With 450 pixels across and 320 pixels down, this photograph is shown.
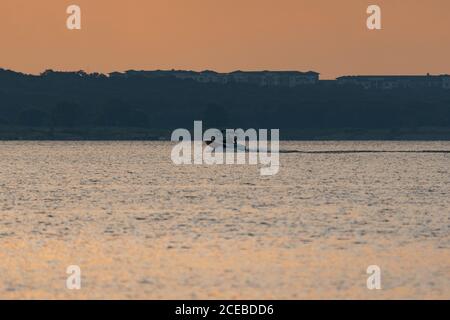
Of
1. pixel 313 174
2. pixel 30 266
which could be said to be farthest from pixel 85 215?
pixel 313 174

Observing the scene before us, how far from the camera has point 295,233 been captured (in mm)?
61781

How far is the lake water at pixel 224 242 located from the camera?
44.7m

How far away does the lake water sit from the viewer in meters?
44.7

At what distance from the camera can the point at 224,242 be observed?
57125 millimetres

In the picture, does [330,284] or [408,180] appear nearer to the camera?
[330,284]

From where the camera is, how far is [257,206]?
267ft

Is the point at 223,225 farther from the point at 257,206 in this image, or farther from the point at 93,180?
the point at 93,180

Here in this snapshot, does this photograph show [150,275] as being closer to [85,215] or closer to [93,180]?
[85,215]

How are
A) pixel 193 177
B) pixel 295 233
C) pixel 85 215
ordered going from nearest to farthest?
1. pixel 295 233
2. pixel 85 215
3. pixel 193 177
